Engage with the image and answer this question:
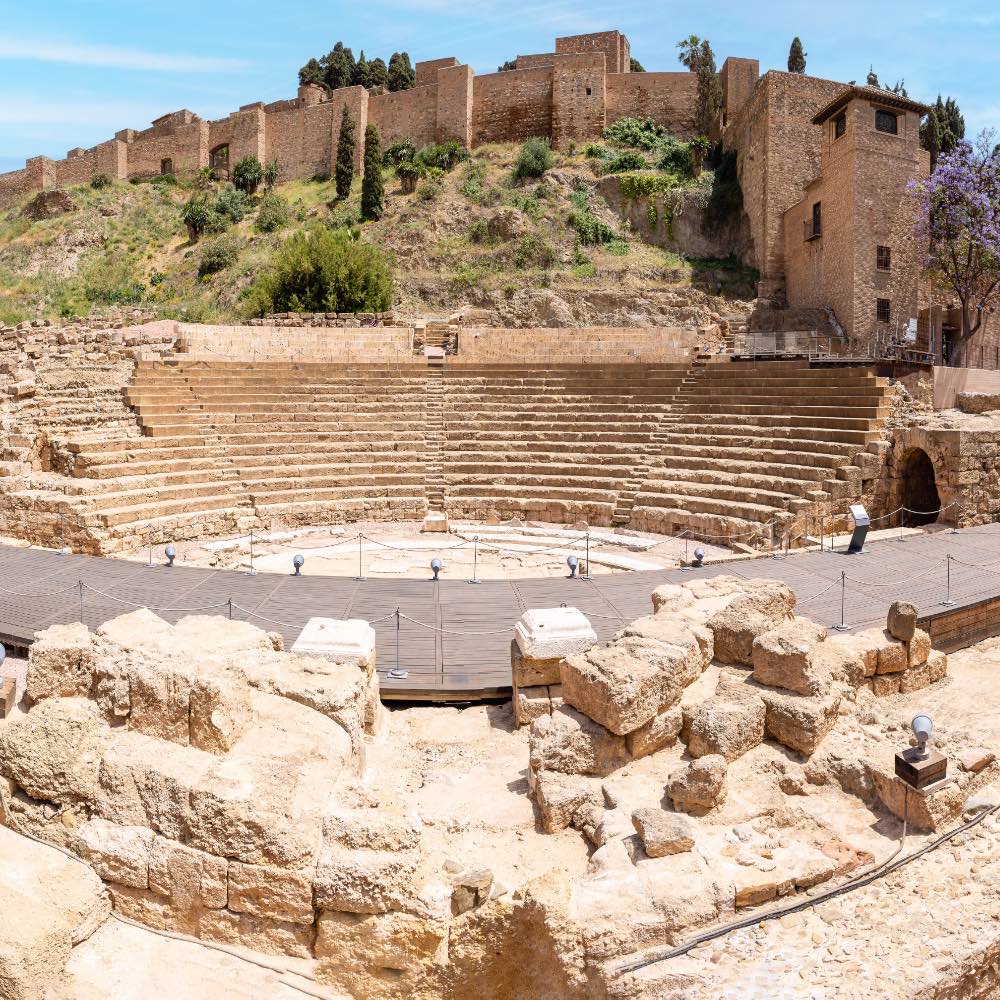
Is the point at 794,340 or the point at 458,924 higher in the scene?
the point at 794,340

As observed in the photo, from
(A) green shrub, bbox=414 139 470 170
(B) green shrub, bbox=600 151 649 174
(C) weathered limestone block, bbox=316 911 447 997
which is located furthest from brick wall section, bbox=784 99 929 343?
(C) weathered limestone block, bbox=316 911 447 997

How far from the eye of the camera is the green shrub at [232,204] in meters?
42.7

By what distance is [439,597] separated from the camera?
935 cm

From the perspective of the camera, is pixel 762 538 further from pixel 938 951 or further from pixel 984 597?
pixel 938 951

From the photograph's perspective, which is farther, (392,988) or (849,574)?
(849,574)

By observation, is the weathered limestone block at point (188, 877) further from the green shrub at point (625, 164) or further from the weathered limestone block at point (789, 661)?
the green shrub at point (625, 164)

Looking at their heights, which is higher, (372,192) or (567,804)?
(372,192)

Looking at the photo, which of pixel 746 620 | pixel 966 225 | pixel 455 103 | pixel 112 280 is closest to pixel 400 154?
pixel 455 103

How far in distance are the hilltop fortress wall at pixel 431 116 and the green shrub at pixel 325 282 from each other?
17.6m

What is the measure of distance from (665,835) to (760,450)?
36.5ft

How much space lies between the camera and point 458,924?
12.9 feet

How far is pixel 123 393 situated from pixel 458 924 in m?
14.2

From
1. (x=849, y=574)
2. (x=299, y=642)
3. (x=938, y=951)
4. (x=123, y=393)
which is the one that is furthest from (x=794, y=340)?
(x=938, y=951)

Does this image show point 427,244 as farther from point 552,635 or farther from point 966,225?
point 552,635
